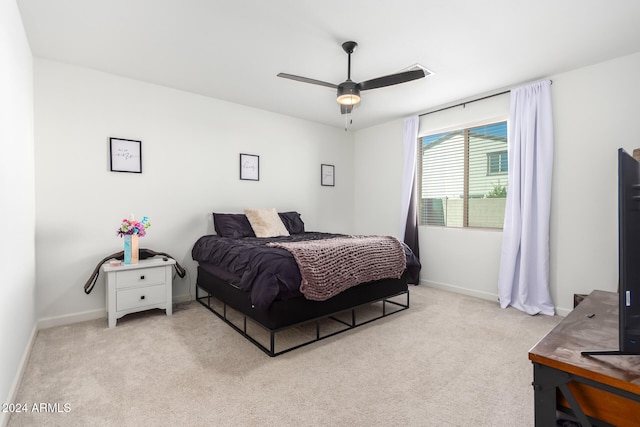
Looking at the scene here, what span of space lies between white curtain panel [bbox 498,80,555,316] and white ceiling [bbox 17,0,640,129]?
13.0 inches

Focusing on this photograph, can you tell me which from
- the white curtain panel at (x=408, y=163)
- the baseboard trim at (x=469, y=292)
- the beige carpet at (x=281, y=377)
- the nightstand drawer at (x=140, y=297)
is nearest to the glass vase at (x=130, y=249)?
the nightstand drawer at (x=140, y=297)

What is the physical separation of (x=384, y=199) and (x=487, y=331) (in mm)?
2669

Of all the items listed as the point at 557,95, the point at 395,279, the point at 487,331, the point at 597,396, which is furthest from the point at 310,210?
the point at 597,396

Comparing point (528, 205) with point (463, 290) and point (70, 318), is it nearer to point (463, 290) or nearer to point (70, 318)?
point (463, 290)

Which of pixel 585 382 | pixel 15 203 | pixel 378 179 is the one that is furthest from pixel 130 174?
pixel 585 382

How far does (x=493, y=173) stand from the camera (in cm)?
397

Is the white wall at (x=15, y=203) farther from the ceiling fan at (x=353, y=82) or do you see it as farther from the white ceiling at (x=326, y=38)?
the ceiling fan at (x=353, y=82)

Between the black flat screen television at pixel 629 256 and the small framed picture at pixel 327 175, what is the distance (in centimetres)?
447

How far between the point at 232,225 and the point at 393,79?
7.94 ft

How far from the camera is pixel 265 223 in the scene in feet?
13.1

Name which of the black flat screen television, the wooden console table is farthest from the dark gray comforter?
the black flat screen television

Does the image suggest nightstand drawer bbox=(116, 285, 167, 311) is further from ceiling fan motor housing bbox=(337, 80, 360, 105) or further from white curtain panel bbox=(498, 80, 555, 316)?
white curtain panel bbox=(498, 80, 555, 316)

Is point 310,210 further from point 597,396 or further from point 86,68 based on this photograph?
point 597,396

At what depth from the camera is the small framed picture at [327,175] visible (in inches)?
206
